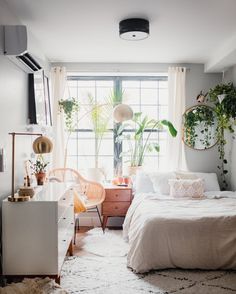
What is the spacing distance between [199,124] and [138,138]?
981 millimetres

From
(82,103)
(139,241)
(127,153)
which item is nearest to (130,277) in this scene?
(139,241)

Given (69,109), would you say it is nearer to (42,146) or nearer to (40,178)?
(40,178)

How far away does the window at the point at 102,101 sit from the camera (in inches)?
225

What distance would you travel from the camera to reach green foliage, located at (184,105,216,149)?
5.45m

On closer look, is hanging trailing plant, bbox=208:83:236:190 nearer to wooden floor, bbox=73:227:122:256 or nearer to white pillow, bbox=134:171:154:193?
white pillow, bbox=134:171:154:193

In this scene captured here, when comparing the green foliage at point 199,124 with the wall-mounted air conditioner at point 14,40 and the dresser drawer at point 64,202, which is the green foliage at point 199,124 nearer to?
the dresser drawer at point 64,202

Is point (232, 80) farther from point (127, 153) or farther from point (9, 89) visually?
point (9, 89)

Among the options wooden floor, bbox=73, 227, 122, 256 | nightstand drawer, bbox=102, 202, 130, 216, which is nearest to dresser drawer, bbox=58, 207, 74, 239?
wooden floor, bbox=73, 227, 122, 256

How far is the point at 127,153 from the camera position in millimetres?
5660

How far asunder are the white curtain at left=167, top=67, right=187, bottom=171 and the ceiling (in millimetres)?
215

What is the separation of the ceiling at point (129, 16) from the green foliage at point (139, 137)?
0.93 m

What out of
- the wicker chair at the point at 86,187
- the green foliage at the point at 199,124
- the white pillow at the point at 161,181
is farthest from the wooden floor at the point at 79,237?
the green foliage at the point at 199,124

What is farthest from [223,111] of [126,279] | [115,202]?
[126,279]

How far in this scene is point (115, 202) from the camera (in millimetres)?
5035
